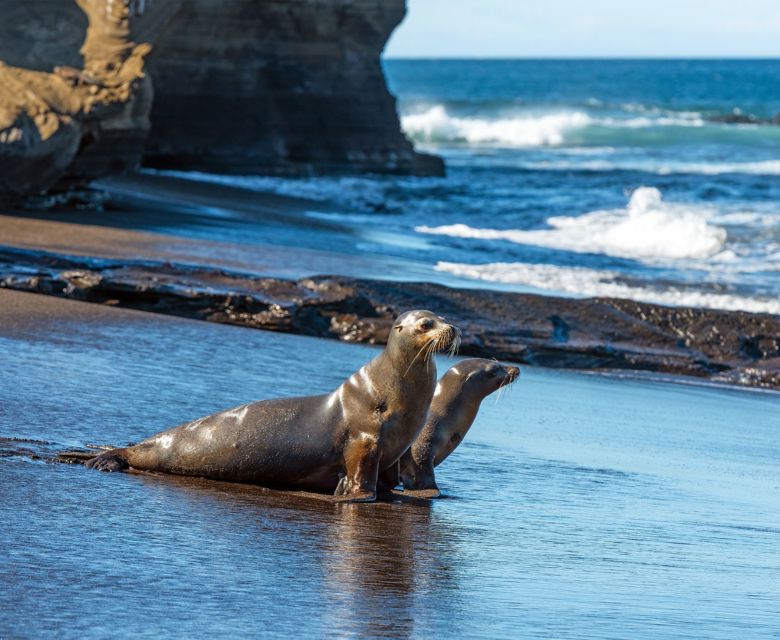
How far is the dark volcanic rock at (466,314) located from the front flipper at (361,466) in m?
4.57

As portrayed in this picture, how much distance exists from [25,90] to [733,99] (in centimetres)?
7397

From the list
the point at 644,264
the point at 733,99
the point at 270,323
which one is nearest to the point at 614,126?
the point at 733,99

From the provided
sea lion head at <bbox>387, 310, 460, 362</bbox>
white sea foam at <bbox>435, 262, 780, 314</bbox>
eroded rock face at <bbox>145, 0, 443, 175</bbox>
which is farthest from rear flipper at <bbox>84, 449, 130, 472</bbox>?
eroded rock face at <bbox>145, 0, 443, 175</bbox>

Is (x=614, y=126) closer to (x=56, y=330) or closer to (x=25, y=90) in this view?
(x=25, y=90)

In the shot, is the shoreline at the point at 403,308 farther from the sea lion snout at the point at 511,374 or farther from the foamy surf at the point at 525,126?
the foamy surf at the point at 525,126

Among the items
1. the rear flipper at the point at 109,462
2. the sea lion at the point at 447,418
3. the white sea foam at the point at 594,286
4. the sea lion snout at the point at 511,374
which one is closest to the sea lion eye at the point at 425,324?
the sea lion at the point at 447,418

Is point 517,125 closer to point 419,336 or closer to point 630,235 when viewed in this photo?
point 630,235

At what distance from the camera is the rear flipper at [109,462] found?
6.08 metres

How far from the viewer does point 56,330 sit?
9.40 metres

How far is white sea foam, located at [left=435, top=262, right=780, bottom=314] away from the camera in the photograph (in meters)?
15.1

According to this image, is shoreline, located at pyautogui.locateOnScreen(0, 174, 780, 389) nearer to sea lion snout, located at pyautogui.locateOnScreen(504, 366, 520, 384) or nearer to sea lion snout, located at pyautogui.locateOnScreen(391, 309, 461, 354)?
sea lion snout, located at pyautogui.locateOnScreen(504, 366, 520, 384)

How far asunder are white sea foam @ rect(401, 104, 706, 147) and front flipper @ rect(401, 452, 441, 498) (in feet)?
159

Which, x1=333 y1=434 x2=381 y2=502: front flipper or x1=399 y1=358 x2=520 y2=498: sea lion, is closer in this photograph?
x1=333 y1=434 x2=381 y2=502: front flipper

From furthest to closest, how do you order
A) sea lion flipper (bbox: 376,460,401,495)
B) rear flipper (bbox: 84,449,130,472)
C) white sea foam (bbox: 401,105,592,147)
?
white sea foam (bbox: 401,105,592,147) → sea lion flipper (bbox: 376,460,401,495) → rear flipper (bbox: 84,449,130,472)
